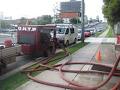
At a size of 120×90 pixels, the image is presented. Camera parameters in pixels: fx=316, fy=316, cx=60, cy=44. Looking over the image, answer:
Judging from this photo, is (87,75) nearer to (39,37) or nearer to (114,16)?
(39,37)

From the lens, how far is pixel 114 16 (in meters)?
30.8

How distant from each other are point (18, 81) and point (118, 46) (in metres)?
13.9

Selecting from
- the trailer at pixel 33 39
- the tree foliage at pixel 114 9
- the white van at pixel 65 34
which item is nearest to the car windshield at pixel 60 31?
the white van at pixel 65 34

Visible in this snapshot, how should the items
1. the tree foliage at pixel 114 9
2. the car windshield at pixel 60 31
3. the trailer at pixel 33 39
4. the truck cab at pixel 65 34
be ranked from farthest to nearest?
the car windshield at pixel 60 31 → the truck cab at pixel 65 34 → the tree foliage at pixel 114 9 → the trailer at pixel 33 39

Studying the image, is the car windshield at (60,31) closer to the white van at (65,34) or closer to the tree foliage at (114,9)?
the white van at (65,34)

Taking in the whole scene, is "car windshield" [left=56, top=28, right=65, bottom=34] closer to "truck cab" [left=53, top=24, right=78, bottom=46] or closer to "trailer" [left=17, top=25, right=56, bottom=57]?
"truck cab" [left=53, top=24, right=78, bottom=46]

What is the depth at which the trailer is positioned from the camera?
18.9 metres

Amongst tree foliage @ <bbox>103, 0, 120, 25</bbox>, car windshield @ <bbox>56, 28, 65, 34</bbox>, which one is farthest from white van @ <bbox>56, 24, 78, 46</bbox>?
tree foliage @ <bbox>103, 0, 120, 25</bbox>

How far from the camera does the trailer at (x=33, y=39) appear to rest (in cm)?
1894

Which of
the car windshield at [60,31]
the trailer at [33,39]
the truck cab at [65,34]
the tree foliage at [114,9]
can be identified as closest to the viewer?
the trailer at [33,39]

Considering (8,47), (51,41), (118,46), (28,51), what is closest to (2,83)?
(8,47)

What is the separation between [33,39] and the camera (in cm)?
1925

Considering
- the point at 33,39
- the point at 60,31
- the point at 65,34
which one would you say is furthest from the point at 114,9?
the point at 33,39

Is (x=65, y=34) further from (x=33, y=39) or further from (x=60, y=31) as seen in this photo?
(x=33, y=39)
